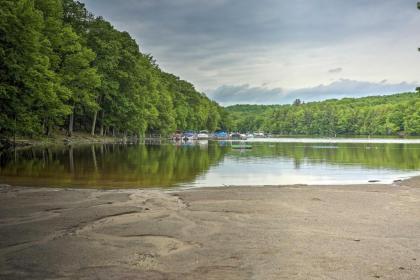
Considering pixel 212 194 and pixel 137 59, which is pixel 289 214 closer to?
pixel 212 194

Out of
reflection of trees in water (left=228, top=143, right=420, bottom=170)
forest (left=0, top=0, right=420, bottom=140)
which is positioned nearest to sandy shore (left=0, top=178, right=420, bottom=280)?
reflection of trees in water (left=228, top=143, right=420, bottom=170)

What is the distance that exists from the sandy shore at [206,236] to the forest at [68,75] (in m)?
32.1

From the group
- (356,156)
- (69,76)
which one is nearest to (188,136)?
(69,76)

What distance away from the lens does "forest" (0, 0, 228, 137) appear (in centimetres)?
4559

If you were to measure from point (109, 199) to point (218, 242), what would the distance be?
6988mm

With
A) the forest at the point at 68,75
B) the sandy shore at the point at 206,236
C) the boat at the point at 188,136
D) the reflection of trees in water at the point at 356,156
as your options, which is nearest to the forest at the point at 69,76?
the forest at the point at 68,75

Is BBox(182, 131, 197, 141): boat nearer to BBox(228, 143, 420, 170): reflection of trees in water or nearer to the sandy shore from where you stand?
BBox(228, 143, 420, 170): reflection of trees in water

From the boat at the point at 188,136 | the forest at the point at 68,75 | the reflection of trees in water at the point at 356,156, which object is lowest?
the reflection of trees in water at the point at 356,156

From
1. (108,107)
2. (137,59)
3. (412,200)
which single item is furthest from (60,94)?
(412,200)

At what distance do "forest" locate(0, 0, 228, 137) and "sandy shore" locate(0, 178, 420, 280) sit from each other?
32060 mm

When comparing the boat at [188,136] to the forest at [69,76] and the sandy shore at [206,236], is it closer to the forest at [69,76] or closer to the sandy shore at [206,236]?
the forest at [69,76]

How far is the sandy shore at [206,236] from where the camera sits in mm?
7809

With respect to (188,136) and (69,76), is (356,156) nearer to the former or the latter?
(69,76)

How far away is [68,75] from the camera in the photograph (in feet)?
204
